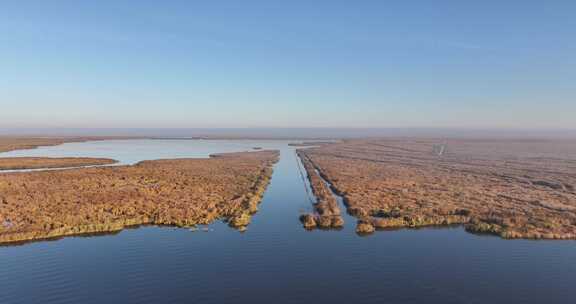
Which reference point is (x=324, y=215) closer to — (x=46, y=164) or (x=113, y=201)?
(x=113, y=201)

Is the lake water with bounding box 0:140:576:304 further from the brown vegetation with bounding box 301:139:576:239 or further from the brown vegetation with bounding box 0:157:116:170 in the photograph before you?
the brown vegetation with bounding box 0:157:116:170

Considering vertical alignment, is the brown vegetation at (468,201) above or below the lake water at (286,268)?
above

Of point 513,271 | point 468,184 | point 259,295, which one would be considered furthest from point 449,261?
point 468,184

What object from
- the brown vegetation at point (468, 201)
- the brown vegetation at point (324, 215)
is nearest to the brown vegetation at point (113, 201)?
the brown vegetation at point (324, 215)

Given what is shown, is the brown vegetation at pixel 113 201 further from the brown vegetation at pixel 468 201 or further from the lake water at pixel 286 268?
the brown vegetation at pixel 468 201

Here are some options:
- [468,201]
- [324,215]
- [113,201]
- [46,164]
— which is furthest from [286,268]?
[46,164]
